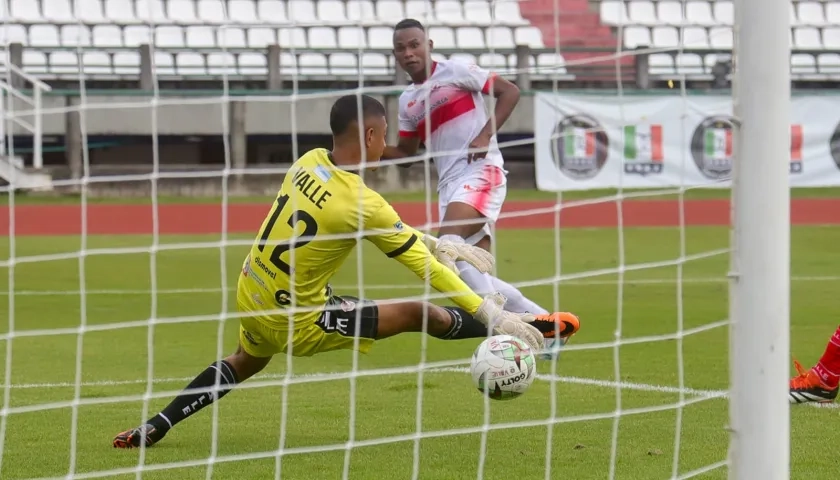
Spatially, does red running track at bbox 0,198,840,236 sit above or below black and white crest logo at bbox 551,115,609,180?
below

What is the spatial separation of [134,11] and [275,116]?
5073mm

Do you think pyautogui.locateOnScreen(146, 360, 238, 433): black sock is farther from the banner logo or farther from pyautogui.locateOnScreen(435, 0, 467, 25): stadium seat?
pyautogui.locateOnScreen(435, 0, 467, 25): stadium seat

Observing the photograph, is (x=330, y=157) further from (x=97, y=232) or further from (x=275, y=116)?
(x=275, y=116)

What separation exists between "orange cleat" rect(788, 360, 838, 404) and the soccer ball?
1.67 meters

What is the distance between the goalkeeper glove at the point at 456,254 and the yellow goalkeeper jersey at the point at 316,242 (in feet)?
2.27

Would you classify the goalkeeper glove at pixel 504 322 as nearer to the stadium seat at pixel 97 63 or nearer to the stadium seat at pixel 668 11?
the stadium seat at pixel 97 63

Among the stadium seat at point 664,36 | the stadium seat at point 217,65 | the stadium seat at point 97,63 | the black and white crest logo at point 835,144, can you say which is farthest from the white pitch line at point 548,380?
the stadium seat at point 664,36

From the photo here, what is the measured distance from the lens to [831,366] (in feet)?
20.3

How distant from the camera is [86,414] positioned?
6.29 meters

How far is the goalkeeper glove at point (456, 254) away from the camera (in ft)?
19.8

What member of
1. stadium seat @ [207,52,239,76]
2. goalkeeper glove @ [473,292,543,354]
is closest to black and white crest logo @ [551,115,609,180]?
stadium seat @ [207,52,239,76]

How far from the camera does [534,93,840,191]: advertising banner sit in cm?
2098

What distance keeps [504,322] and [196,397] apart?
144cm

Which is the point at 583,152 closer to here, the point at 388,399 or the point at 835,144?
the point at 835,144
